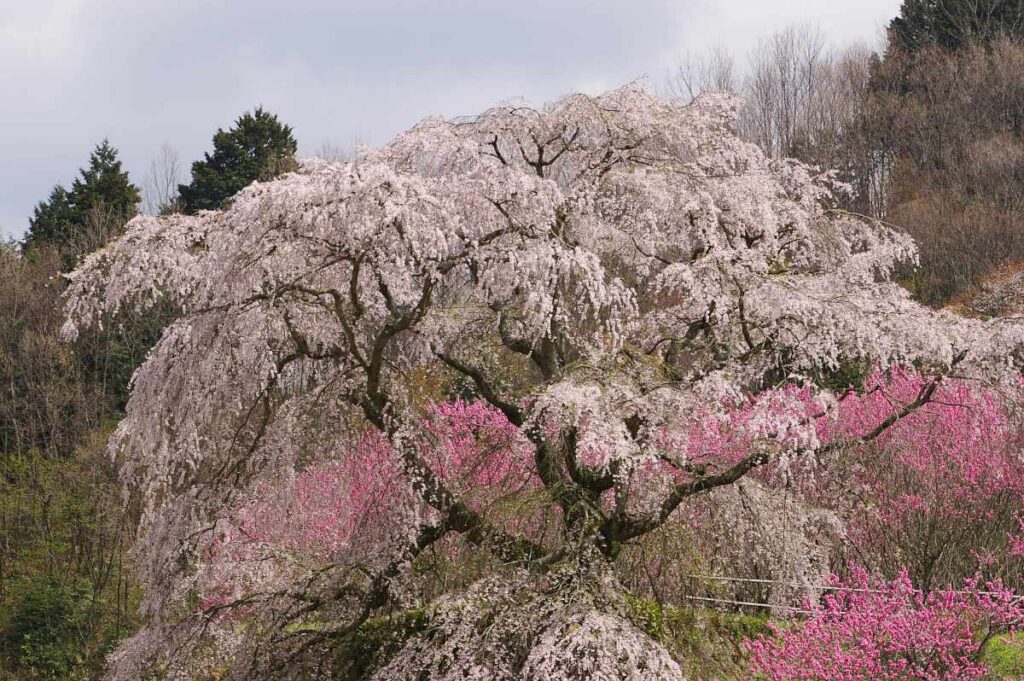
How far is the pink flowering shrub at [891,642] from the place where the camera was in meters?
6.70

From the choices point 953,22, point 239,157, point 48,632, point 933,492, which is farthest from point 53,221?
point 953,22

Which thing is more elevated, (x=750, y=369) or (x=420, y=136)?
(x=420, y=136)

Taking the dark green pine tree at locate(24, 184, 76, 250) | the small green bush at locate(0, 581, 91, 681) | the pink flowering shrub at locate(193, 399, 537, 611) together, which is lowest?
the small green bush at locate(0, 581, 91, 681)

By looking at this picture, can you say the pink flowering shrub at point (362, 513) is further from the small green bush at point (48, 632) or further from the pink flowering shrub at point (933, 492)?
the small green bush at point (48, 632)

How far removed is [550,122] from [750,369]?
7.82ft

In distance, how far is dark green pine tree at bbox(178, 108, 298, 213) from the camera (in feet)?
74.5

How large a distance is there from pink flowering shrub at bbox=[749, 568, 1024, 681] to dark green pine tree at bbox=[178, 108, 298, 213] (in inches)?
690

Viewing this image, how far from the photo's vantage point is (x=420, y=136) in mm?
8016

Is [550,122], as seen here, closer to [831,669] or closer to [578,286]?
[578,286]

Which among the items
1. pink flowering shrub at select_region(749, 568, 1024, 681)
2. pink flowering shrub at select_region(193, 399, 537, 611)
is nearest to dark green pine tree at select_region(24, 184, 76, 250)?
pink flowering shrub at select_region(193, 399, 537, 611)

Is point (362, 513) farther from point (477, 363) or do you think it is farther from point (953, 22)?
point (953, 22)

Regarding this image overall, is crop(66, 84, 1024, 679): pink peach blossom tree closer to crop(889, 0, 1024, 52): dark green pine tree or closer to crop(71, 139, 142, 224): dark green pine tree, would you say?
crop(71, 139, 142, 224): dark green pine tree

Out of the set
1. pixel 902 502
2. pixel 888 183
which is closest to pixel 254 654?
pixel 902 502

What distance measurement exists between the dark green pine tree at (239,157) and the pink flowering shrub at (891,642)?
17.5m
